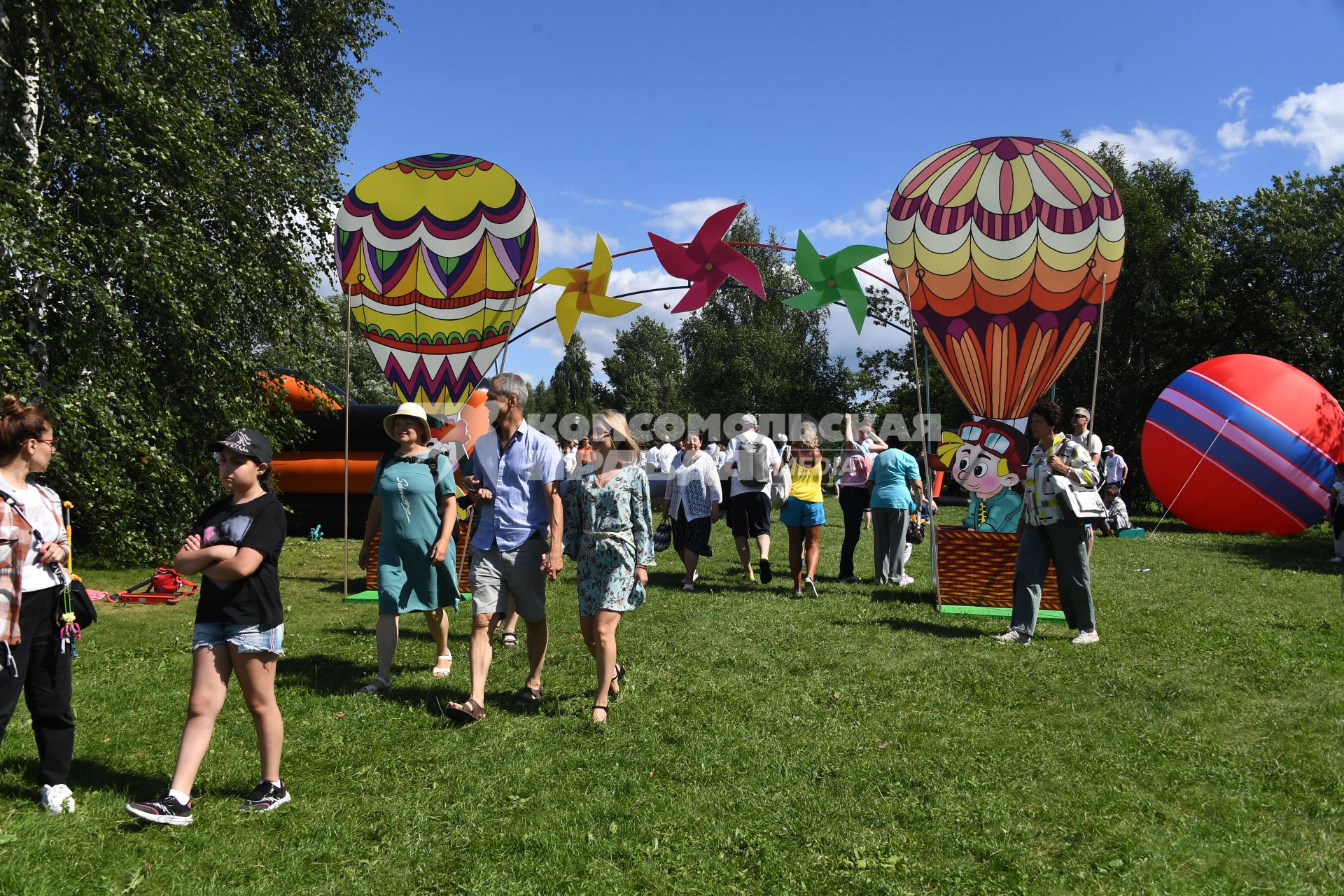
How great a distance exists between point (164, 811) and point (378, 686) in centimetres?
216

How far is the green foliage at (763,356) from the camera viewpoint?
138 feet

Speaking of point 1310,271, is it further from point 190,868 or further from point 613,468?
point 190,868

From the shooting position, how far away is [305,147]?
1355cm

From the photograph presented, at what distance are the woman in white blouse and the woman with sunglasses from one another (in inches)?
262

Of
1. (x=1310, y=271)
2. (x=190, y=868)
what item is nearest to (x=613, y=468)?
(x=190, y=868)

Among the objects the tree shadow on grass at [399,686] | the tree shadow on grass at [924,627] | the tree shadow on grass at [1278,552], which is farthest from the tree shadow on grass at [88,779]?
the tree shadow on grass at [1278,552]

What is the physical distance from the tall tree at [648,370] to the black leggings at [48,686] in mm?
49327

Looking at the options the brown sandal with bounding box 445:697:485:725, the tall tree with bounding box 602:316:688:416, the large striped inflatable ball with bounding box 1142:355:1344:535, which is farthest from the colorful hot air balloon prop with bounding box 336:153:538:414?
the tall tree with bounding box 602:316:688:416

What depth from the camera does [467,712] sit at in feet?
16.6

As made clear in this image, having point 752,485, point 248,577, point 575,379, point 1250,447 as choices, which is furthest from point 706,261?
point 575,379

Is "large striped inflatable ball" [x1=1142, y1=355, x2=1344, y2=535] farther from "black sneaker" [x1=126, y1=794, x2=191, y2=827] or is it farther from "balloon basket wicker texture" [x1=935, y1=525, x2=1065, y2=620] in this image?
"black sneaker" [x1=126, y1=794, x2=191, y2=827]

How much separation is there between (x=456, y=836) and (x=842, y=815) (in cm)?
164

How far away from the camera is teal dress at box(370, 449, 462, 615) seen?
5.72 meters

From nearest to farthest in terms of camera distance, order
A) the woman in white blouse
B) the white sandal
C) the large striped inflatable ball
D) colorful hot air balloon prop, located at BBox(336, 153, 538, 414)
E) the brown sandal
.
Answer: the brown sandal → the white sandal → colorful hot air balloon prop, located at BBox(336, 153, 538, 414) → the woman in white blouse → the large striped inflatable ball
